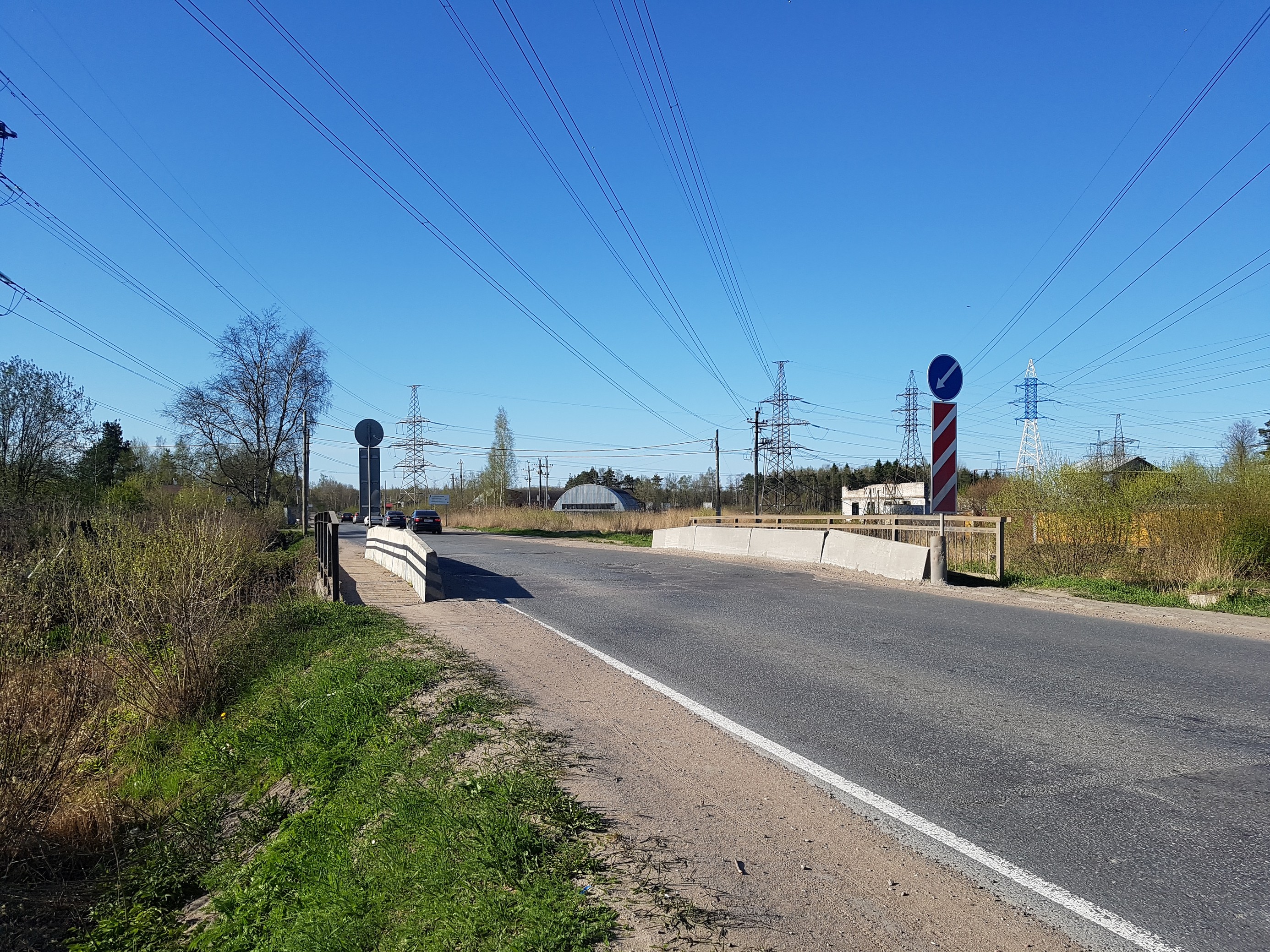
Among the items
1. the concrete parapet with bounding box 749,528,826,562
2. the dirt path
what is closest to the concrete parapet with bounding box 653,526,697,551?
the concrete parapet with bounding box 749,528,826,562

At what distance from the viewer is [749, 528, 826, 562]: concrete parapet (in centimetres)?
1930

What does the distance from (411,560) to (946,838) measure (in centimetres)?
1196

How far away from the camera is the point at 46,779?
599 centimetres

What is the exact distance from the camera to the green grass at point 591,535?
3716 cm

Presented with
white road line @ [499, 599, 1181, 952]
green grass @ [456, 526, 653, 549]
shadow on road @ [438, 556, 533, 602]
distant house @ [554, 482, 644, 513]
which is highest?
distant house @ [554, 482, 644, 513]

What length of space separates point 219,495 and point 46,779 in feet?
129

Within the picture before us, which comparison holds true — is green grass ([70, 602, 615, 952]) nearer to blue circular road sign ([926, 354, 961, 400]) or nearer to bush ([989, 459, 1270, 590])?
blue circular road sign ([926, 354, 961, 400])

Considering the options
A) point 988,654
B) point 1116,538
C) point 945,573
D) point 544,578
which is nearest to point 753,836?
point 988,654

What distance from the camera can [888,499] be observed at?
49969 mm

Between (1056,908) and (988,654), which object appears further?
(988,654)

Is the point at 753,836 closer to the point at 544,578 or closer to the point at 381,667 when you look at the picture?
the point at 381,667

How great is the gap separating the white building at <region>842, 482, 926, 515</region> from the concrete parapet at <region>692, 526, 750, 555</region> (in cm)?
2339

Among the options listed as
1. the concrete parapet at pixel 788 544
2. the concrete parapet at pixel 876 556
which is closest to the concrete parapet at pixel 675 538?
the concrete parapet at pixel 788 544

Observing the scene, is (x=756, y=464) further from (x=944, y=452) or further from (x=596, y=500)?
(x=596, y=500)
